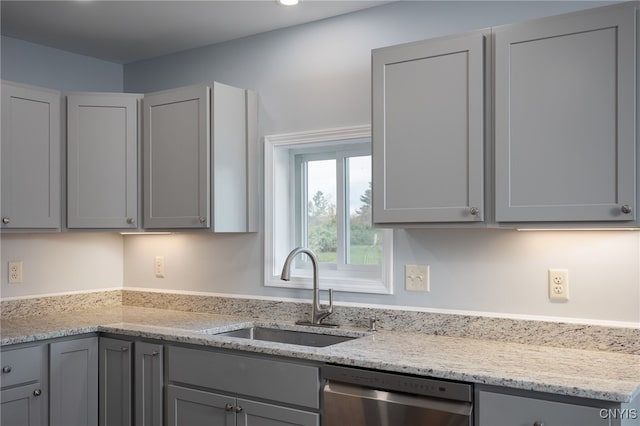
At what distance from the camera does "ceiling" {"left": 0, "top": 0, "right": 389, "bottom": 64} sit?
9.70ft

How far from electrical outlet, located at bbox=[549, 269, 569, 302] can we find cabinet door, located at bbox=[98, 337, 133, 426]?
194 cm

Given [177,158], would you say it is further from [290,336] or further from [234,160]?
[290,336]

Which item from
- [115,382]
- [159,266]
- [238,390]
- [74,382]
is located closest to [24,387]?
[74,382]

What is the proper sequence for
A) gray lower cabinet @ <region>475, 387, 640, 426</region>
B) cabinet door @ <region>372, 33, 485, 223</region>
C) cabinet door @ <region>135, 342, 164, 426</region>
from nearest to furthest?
gray lower cabinet @ <region>475, 387, 640, 426</region> → cabinet door @ <region>372, 33, 485, 223</region> → cabinet door @ <region>135, 342, 164, 426</region>

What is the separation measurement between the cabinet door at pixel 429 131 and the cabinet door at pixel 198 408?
103 centimetres

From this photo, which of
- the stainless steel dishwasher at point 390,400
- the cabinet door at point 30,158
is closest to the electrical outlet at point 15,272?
the cabinet door at point 30,158

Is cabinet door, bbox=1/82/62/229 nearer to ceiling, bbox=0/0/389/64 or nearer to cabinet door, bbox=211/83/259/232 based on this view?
ceiling, bbox=0/0/389/64

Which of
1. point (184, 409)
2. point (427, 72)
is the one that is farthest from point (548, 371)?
point (184, 409)

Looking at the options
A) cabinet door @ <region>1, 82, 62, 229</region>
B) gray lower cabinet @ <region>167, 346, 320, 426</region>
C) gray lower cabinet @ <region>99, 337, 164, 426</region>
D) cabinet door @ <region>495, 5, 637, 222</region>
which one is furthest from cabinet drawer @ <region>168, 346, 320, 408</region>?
cabinet door @ <region>1, 82, 62, 229</region>

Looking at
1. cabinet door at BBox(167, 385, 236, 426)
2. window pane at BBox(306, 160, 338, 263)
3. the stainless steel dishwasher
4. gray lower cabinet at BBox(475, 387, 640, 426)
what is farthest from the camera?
window pane at BBox(306, 160, 338, 263)

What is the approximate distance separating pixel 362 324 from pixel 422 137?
3.30 ft

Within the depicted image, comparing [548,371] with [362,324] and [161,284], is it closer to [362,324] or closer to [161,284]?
[362,324]

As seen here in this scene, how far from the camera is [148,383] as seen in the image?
2875 mm

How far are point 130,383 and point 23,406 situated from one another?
47cm
